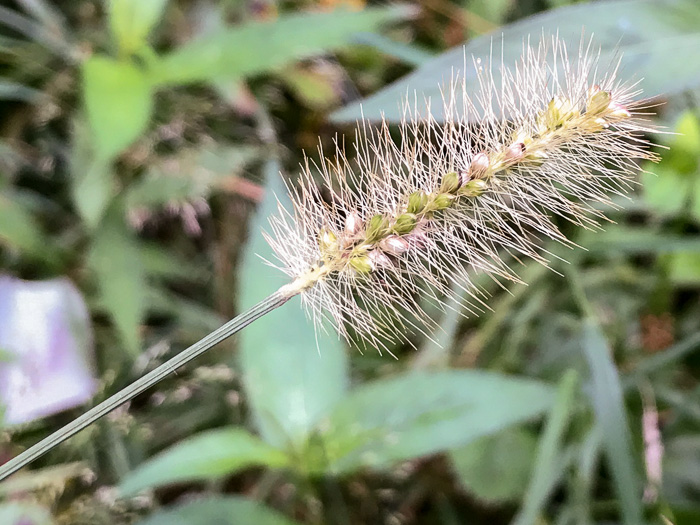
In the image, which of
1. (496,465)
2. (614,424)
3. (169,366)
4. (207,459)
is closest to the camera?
(169,366)

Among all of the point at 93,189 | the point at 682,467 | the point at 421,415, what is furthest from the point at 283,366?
the point at 682,467

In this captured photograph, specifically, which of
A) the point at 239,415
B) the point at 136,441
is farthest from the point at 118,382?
the point at 239,415

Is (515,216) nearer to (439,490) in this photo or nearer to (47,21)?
(439,490)

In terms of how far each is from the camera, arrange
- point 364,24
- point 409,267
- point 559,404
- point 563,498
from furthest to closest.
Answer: point 563,498, point 364,24, point 559,404, point 409,267

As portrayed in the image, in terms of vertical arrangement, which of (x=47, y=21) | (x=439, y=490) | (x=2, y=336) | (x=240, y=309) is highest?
(x=47, y=21)

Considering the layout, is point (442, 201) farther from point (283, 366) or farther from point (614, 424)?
point (614, 424)

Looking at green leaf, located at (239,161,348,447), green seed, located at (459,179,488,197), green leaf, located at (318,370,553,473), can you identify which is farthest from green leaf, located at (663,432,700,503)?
green seed, located at (459,179,488,197)

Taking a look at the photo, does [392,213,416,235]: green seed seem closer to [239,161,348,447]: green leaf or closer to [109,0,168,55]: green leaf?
[239,161,348,447]: green leaf

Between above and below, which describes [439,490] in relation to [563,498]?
above
